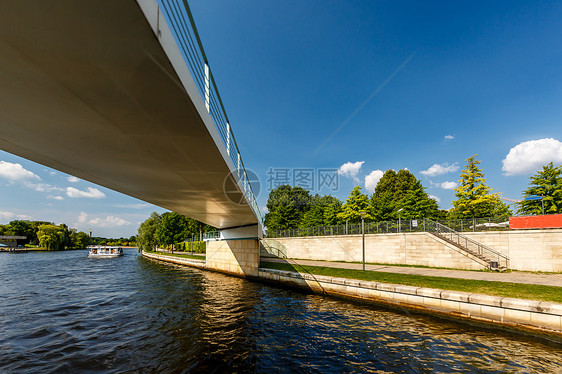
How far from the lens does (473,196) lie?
25.2m

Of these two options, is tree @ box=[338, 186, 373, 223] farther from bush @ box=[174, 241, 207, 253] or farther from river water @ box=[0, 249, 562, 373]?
bush @ box=[174, 241, 207, 253]

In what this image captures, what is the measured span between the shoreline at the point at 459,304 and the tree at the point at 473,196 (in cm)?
1952

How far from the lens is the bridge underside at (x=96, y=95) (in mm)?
2689

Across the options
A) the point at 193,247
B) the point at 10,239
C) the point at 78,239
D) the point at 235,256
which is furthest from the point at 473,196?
the point at 10,239

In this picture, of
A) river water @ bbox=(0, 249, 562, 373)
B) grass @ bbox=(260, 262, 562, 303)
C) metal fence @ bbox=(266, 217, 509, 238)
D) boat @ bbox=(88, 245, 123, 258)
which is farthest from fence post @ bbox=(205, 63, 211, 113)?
boat @ bbox=(88, 245, 123, 258)

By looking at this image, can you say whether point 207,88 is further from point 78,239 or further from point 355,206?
point 78,239

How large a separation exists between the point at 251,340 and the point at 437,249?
16675 millimetres

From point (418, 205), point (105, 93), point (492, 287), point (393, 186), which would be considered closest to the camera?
point (105, 93)

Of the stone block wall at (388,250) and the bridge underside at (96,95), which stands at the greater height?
the bridge underside at (96,95)

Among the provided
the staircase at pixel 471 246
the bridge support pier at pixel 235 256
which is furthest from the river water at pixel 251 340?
the staircase at pixel 471 246

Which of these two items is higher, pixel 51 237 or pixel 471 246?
pixel 471 246

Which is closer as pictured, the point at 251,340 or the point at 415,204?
the point at 251,340

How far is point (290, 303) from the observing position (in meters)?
12.4

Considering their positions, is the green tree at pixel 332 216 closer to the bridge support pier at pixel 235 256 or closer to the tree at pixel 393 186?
the tree at pixel 393 186
